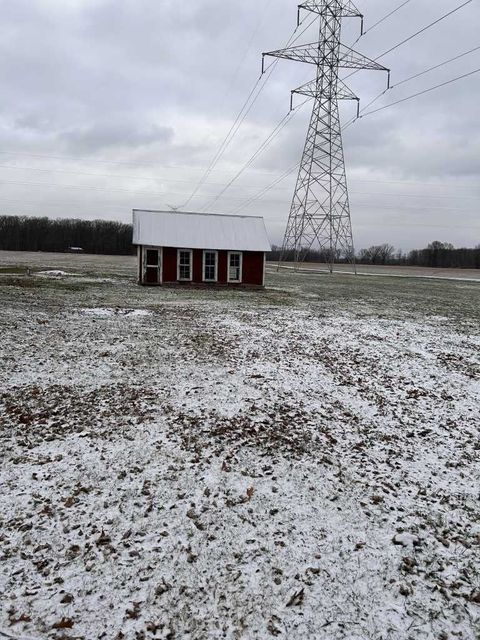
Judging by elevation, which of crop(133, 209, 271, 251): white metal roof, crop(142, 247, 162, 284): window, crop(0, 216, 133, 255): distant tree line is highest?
crop(0, 216, 133, 255): distant tree line

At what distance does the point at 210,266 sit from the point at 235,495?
69.5ft

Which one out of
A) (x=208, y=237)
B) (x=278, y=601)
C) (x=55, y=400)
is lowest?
(x=278, y=601)

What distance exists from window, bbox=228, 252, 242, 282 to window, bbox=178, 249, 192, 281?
2.39 metres

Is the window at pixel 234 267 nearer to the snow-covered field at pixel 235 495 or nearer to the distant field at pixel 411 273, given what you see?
the snow-covered field at pixel 235 495

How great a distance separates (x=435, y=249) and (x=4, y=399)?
381ft

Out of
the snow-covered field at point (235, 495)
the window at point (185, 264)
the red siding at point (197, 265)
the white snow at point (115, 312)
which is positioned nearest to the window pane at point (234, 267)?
the red siding at point (197, 265)

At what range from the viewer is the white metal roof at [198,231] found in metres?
24.2

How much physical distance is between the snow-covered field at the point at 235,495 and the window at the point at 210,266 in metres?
15.9

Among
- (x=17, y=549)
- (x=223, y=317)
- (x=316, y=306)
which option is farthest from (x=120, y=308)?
Result: (x=17, y=549)

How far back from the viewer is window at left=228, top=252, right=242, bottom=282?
24.9 meters

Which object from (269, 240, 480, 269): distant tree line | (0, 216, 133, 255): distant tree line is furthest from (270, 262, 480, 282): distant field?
(0, 216, 133, 255): distant tree line

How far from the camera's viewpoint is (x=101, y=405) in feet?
20.1

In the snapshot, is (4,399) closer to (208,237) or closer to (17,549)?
(17,549)

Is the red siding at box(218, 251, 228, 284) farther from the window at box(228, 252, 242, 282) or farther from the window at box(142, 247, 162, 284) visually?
the window at box(142, 247, 162, 284)
